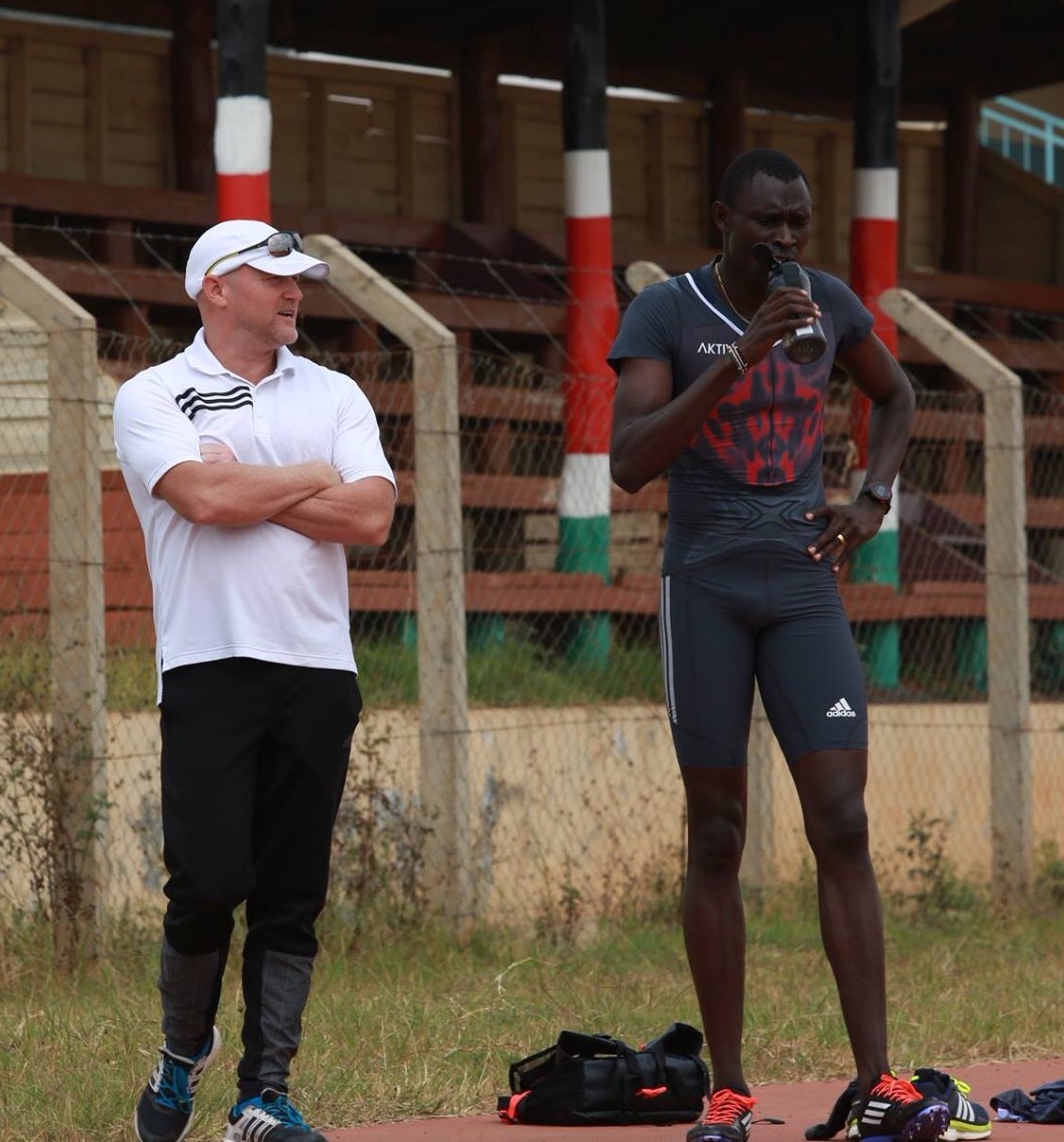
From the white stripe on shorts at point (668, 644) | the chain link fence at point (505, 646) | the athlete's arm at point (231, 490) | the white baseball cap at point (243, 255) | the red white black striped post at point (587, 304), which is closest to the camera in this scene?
the athlete's arm at point (231, 490)

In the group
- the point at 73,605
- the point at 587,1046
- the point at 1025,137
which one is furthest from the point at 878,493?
the point at 1025,137

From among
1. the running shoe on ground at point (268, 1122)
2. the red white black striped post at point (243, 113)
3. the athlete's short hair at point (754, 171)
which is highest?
the red white black striped post at point (243, 113)

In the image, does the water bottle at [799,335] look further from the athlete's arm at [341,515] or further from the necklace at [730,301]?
the athlete's arm at [341,515]

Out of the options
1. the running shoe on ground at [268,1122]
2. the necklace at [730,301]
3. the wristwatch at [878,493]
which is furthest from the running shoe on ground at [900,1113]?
the necklace at [730,301]

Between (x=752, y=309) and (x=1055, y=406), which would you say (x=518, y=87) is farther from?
(x=752, y=309)

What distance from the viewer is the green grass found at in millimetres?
6055

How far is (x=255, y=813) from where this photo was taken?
5.33 meters

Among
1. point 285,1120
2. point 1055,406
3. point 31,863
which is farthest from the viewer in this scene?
point 1055,406

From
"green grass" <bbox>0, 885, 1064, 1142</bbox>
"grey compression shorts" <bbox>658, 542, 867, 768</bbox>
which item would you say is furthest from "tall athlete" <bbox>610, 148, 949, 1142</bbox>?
"green grass" <bbox>0, 885, 1064, 1142</bbox>

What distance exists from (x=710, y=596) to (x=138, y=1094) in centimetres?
194

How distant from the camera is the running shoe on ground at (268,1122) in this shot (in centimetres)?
512

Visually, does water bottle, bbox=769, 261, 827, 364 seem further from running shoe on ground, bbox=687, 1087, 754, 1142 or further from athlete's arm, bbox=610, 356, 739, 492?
running shoe on ground, bbox=687, 1087, 754, 1142

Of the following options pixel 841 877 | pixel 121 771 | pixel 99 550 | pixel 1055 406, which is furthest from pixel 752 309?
pixel 1055 406

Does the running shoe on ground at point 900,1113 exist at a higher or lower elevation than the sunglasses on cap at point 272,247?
lower
